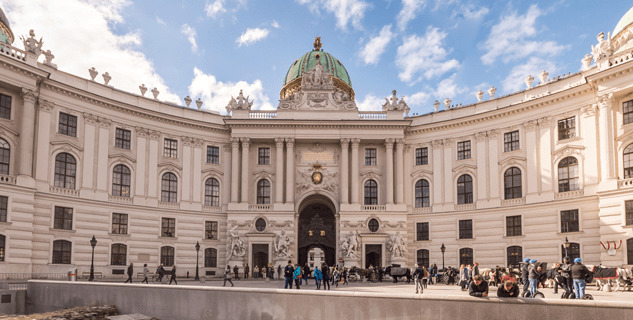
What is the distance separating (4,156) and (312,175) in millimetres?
27622

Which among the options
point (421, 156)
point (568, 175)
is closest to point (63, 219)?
point (421, 156)

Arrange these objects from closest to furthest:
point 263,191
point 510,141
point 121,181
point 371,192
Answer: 1. point 121,181
2. point 510,141
3. point 371,192
4. point 263,191

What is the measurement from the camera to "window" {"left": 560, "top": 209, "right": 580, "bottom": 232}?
153ft

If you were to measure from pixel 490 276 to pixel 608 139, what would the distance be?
15.4m

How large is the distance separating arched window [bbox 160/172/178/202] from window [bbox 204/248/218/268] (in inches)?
231

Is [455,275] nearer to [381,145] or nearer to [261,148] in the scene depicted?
[381,145]

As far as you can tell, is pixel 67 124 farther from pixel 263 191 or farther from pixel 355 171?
pixel 355 171

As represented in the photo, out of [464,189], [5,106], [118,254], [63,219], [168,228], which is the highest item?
[5,106]

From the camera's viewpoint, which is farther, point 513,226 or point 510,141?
→ point 510,141

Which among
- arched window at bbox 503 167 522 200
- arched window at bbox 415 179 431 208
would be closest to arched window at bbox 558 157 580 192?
arched window at bbox 503 167 522 200

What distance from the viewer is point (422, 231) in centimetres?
5650

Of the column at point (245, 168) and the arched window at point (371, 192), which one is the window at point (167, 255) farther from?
the arched window at point (371, 192)

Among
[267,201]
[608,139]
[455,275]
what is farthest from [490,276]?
[267,201]

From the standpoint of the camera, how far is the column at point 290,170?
57188mm
